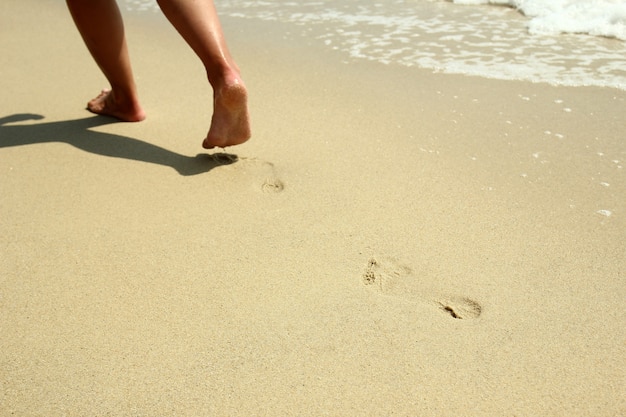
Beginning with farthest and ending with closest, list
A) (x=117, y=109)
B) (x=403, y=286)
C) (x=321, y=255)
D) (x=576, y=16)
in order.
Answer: (x=576, y=16) → (x=117, y=109) → (x=321, y=255) → (x=403, y=286)

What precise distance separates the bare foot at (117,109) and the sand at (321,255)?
53 millimetres

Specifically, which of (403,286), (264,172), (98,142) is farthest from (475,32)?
(403,286)

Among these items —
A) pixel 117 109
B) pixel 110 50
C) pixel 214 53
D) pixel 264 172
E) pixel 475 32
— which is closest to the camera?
pixel 214 53

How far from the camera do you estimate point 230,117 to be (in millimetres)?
1920

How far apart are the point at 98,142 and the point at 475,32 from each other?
2249mm

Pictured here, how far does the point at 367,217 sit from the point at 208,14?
80 centimetres

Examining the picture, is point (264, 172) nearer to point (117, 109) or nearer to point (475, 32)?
point (117, 109)

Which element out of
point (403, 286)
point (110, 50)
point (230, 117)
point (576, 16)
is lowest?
point (576, 16)

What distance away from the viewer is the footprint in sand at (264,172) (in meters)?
1.98

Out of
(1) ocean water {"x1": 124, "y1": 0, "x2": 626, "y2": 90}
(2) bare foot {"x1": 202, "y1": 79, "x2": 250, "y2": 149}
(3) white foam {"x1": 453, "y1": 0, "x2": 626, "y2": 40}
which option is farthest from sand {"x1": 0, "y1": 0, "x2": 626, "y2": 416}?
(3) white foam {"x1": 453, "y1": 0, "x2": 626, "y2": 40}

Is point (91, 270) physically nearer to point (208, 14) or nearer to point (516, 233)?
point (208, 14)

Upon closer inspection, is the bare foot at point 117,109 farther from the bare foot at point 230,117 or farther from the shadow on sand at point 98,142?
the bare foot at point 230,117

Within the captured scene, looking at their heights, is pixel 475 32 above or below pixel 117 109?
below

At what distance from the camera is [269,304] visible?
1478mm
